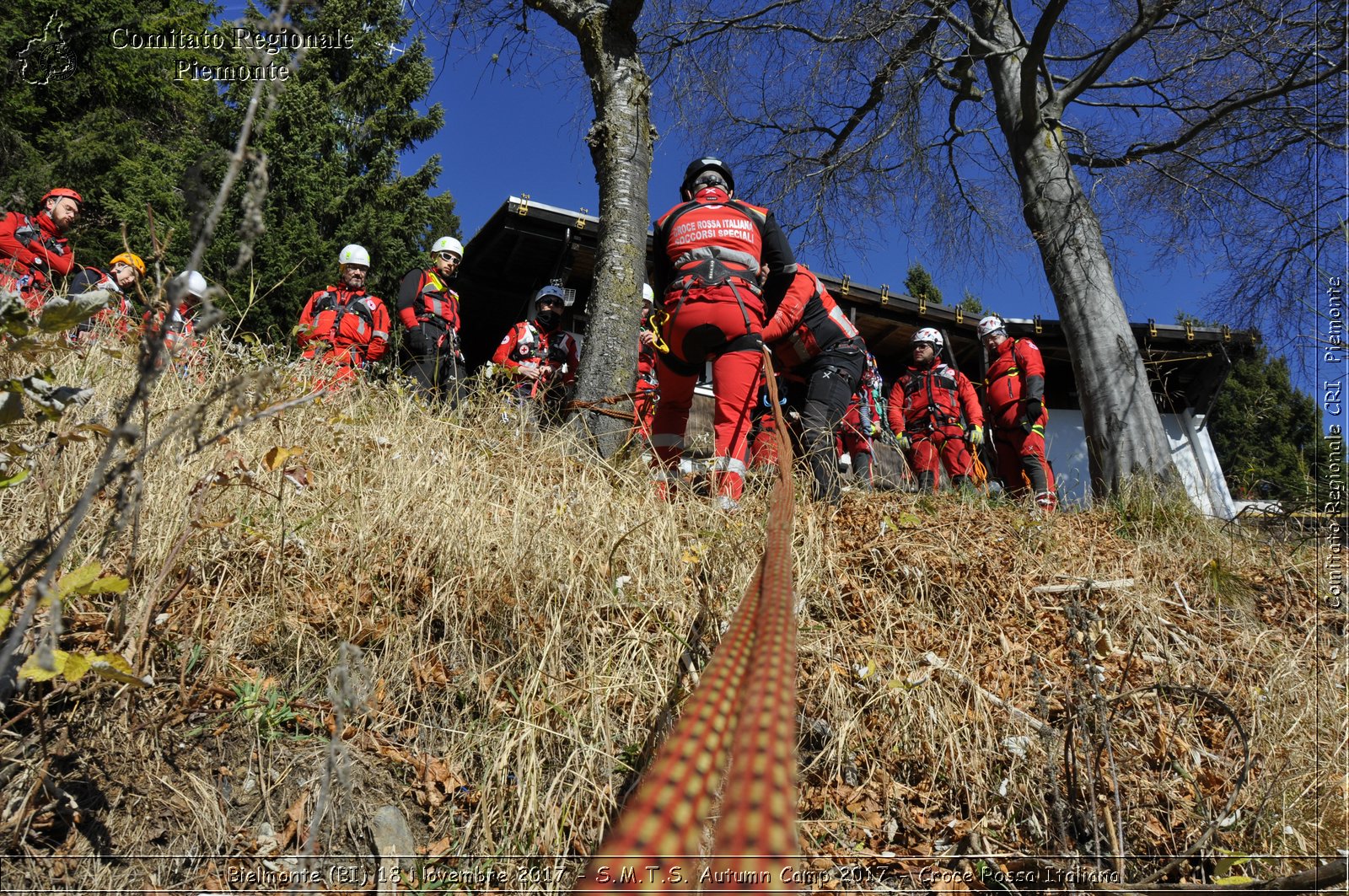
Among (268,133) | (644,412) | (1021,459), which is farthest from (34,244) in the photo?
(1021,459)

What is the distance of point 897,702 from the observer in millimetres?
2363

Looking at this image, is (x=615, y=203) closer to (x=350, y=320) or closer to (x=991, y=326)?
(x=350, y=320)

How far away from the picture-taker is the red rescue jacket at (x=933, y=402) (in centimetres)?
862

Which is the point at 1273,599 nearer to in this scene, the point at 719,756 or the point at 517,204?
the point at 719,756

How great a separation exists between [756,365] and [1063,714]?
7.64 ft

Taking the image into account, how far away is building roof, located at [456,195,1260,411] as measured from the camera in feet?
35.8

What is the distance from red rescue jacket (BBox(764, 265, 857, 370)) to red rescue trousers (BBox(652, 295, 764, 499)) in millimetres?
604

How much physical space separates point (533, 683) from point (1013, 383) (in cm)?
778

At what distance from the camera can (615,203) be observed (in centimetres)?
551

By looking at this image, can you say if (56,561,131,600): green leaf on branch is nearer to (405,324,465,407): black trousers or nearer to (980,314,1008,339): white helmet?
(405,324,465,407): black trousers

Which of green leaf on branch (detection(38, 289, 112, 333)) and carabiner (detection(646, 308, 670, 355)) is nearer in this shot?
green leaf on branch (detection(38, 289, 112, 333))

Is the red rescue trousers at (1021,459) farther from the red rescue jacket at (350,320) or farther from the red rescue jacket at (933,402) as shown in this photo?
the red rescue jacket at (350,320)

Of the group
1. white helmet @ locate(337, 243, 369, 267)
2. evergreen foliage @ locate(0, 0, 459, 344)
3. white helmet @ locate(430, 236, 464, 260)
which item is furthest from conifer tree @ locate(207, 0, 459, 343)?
white helmet @ locate(430, 236, 464, 260)

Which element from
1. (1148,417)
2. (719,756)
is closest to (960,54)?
(1148,417)
